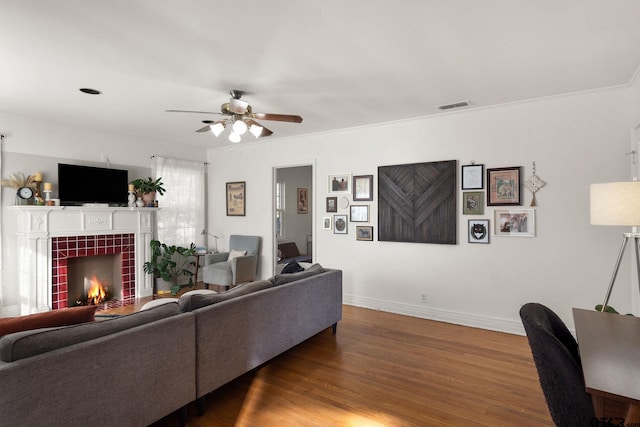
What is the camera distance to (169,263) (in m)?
5.81

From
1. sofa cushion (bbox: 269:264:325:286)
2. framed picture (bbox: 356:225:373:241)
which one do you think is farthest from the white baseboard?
sofa cushion (bbox: 269:264:325:286)

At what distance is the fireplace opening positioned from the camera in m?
5.08

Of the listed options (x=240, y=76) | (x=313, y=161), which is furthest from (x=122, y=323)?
(x=313, y=161)

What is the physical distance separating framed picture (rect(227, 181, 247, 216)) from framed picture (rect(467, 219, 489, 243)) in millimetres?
3881

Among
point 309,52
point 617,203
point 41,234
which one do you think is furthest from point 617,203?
point 41,234

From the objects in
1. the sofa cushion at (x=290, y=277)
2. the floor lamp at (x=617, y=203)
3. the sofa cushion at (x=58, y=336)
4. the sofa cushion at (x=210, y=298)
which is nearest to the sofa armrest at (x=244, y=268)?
the sofa cushion at (x=290, y=277)

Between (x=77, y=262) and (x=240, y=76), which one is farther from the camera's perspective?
(x=77, y=262)

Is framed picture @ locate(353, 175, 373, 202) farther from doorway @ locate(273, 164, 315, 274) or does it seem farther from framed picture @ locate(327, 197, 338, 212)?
doorway @ locate(273, 164, 315, 274)

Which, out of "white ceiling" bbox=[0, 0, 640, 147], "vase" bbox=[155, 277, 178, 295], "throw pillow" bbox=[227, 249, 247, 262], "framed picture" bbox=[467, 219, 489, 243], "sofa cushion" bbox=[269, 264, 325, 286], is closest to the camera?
"white ceiling" bbox=[0, 0, 640, 147]

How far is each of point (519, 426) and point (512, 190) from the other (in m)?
2.52

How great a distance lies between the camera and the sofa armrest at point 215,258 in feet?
19.7

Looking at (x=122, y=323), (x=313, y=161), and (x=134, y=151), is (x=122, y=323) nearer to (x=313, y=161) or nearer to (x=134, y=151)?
(x=313, y=161)

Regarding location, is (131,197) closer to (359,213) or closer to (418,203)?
(359,213)

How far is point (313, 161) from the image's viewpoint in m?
5.49
